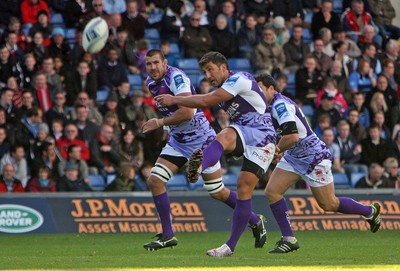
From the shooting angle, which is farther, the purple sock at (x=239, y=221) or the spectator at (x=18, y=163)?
the spectator at (x=18, y=163)

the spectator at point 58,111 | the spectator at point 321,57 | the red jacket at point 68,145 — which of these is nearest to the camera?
the red jacket at point 68,145

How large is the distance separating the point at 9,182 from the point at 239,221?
729 cm

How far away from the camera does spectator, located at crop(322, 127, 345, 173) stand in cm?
2072

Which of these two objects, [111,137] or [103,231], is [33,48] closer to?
[111,137]

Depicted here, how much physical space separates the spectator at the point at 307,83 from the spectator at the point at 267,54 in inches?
21.6

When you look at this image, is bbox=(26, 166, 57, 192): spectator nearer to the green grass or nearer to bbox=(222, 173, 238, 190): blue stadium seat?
the green grass

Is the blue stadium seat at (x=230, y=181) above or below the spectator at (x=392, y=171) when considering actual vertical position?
above

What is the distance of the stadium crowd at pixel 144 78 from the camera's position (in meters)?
19.5

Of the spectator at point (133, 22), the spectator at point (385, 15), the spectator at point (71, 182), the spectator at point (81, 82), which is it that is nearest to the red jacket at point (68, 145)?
the spectator at point (71, 182)

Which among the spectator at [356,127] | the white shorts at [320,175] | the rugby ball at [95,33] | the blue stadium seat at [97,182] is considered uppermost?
the rugby ball at [95,33]

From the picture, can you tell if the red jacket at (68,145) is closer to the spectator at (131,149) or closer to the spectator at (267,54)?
the spectator at (131,149)

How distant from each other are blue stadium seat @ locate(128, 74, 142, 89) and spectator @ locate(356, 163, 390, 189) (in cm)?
480

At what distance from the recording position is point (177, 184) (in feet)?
66.6

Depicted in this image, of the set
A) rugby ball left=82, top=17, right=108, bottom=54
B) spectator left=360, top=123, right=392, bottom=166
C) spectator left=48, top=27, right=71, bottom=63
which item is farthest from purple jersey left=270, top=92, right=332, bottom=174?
spectator left=48, top=27, right=71, bottom=63
